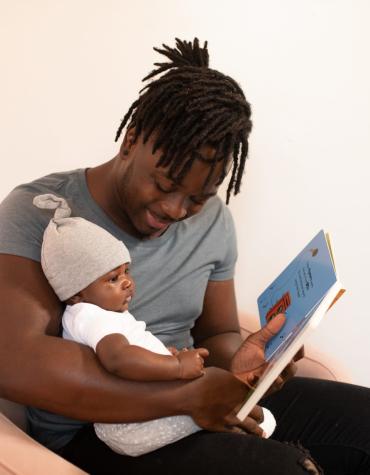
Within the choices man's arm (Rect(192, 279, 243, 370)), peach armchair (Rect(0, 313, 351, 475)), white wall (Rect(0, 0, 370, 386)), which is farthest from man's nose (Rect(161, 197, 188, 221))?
white wall (Rect(0, 0, 370, 386))

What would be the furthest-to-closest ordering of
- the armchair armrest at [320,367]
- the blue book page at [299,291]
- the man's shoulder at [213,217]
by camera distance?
the armchair armrest at [320,367] → the man's shoulder at [213,217] → the blue book page at [299,291]

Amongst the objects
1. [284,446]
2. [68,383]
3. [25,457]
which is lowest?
[25,457]

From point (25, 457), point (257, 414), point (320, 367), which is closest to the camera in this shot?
point (25, 457)

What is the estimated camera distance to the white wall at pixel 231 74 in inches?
61.2

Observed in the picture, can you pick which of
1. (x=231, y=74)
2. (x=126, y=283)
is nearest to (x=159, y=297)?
(x=126, y=283)

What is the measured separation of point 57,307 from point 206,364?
1.45ft

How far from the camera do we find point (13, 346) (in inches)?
38.5

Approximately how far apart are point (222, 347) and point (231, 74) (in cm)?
71

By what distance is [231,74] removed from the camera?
1.61 meters

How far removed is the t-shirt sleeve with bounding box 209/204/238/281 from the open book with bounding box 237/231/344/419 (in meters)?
0.13

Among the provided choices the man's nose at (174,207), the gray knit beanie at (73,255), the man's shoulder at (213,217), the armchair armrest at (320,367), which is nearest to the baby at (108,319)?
the gray knit beanie at (73,255)

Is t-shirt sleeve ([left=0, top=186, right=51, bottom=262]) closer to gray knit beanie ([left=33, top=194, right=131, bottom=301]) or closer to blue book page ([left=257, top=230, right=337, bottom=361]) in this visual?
gray knit beanie ([left=33, top=194, right=131, bottom=301])

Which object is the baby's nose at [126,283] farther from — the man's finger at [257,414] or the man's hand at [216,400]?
the man's finger at [257,414]

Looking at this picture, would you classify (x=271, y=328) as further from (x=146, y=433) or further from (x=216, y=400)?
(x=146, y=433)
